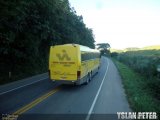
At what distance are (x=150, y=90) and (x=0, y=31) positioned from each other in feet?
41.4

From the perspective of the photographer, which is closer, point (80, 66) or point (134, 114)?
point (134, 114)

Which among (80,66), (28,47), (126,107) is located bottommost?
(126,107)

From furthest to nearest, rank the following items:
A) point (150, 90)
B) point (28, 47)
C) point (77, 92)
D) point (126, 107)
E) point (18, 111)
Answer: point (28, 47) < point (150, 90) < point (77, 92) < point (126, 107) < point (18, 111)

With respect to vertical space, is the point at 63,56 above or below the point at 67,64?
above

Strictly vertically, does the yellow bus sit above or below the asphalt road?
above

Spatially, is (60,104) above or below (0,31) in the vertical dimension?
below

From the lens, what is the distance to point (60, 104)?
40.5ft

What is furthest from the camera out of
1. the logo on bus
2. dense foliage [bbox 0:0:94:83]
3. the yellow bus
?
dense foliage [bbox 0:0:94:83]

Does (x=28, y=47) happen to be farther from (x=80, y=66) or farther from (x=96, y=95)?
(x=96, y=95)

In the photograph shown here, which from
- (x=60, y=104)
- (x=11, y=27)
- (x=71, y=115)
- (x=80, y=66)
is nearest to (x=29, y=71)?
(x=11, y=27)

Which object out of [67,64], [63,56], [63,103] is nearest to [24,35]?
[63,56]

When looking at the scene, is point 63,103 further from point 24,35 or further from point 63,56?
point 24,35

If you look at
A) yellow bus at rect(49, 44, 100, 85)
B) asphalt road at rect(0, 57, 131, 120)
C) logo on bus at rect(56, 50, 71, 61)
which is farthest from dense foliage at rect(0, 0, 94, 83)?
asphalt road at rect(0, 57, 131, 120)

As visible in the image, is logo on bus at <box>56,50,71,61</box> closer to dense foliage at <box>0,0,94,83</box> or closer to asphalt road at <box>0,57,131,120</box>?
asphalt road at <box>0,57,131,120</box>
